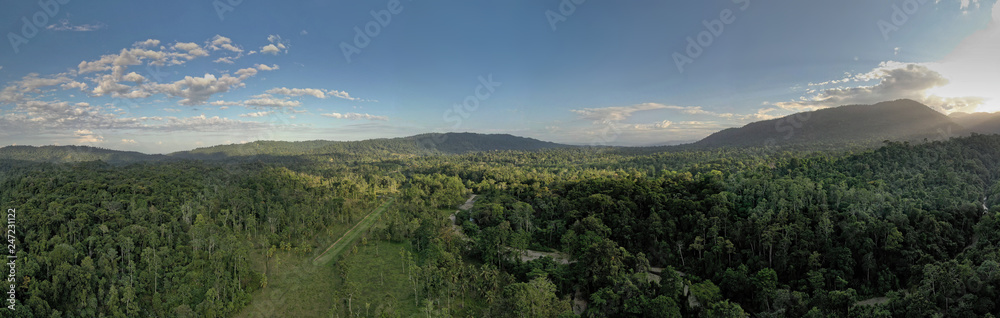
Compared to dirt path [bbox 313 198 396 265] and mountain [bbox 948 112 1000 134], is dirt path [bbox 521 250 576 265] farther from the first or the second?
mountain [bbox 948 112 1000 134]

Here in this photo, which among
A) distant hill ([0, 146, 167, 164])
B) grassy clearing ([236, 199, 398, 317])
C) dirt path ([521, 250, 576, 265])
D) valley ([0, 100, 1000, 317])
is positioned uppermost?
distant hill ([0, 146, 167, 164])

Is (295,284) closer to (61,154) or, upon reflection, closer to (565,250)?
(565,250)

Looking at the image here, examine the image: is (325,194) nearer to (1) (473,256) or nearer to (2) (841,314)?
(1) (473,256)

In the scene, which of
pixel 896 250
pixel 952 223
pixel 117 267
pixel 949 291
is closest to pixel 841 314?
pixel 949 291

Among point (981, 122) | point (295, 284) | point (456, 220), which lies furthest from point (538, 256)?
point (981, 122)

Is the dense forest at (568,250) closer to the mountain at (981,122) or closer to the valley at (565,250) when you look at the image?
the valley at (565,250)

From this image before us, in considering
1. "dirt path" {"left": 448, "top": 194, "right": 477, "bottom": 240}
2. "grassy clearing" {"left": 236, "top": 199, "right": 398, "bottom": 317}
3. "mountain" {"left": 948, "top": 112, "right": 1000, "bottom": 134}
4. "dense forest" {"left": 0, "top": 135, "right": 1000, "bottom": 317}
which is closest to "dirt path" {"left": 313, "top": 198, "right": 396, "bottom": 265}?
"grassy clearing" {"left": 236, "top": 199, "right": 398, "bottom": 317}

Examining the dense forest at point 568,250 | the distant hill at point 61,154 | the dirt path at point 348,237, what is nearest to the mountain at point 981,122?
the dense forest at point 568,250
